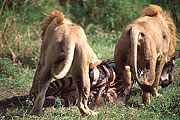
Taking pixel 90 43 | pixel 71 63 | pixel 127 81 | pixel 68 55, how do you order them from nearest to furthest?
pixel 68 55 < pixel 71 63 < pixel 127 81 < pixel 90 43

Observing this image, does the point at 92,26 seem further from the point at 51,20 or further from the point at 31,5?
the point at 51,20

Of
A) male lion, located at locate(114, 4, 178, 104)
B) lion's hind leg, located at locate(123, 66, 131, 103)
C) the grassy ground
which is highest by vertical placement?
male lion, located at locate(114, 4, 178, 104)

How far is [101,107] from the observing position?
4.43 metres

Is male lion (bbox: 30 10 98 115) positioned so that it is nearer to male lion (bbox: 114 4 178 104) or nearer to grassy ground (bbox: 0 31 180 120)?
grassy ground (bbox: 0 31 180 120)

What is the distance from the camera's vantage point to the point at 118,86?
5.17 meters

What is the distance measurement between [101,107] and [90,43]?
3.95m

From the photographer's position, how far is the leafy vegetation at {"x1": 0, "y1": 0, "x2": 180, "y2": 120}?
13.5 feet

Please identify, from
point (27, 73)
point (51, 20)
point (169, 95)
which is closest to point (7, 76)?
point (27, 73)

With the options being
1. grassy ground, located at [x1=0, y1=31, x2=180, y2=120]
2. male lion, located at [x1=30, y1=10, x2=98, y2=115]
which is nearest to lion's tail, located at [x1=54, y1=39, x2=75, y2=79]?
male lion, located at [x1=30, y1=10, x2=98, y2=115]

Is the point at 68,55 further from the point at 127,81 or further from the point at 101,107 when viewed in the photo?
the point at 127,81

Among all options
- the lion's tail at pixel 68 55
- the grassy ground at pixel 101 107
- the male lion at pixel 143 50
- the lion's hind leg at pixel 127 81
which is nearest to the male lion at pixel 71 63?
the lion's tail at pixel 68 55

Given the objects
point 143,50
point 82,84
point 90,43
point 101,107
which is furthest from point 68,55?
point 90,43

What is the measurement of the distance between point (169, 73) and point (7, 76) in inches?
127

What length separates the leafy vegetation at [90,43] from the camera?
4129mm
